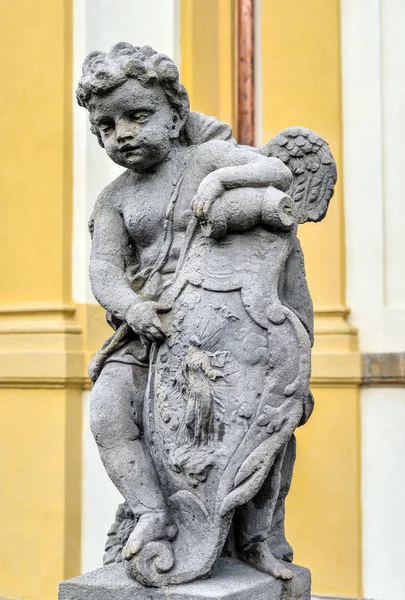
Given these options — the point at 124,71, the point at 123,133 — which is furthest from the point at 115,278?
the point at 124,71

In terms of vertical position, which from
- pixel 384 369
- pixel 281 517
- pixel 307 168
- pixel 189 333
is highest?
pixel 307 168

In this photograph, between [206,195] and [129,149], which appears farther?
[129,149]

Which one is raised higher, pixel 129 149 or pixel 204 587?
pixel 129 149

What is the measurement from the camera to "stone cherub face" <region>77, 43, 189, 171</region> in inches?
177

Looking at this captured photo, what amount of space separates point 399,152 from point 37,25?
2.52m

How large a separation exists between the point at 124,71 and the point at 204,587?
1.83 metres

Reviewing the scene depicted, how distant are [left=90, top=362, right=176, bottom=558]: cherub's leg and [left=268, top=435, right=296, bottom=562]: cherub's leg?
1.51ft

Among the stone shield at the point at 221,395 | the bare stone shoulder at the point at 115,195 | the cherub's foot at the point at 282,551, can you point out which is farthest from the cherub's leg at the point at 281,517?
the bare stone shoulder at the point at 115,195

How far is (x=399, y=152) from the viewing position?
→ 791 cm

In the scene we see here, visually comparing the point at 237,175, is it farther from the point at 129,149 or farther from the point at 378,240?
the point at 378,240

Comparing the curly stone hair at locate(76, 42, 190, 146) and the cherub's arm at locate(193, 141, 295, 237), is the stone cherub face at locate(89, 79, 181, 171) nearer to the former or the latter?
the curly stone hair at locate(76, 42, 190, 146)

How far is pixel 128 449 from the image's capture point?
4492 mm

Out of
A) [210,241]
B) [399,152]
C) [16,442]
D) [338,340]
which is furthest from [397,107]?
[210,241]

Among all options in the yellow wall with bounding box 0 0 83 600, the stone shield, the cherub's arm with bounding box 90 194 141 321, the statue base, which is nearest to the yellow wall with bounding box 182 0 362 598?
the yellow wall with bounding box 0 0 83 600
